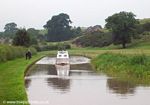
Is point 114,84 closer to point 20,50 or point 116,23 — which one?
point 20,50

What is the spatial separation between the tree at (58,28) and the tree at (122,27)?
5557 cm

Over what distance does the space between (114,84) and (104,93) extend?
419cm

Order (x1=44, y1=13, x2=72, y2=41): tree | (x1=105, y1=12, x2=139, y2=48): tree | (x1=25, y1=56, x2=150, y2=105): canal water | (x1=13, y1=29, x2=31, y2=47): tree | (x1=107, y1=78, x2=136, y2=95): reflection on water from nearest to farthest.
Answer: (x1=25, y1=56, x2=150, y2=105): canal water < (x1=107, y1=78, x2=136, y2=95): reflection on water < (x1=13, y1=29, x2=31, y2=47): tree < (x1=105, y1=12, x2=139, y2=48): tree < (x1=44, y1=13, x2=72, y2=41): tree

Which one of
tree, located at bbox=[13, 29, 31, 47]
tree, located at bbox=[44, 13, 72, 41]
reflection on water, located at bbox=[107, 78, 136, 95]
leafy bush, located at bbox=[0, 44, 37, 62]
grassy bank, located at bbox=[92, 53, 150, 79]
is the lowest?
reflection on water, located at bbox=[107, 78, 136, 95]

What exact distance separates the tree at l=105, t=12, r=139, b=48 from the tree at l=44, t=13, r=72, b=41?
55.6 metres

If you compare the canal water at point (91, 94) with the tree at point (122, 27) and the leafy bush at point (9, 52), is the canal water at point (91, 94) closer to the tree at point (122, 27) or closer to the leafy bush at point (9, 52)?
the leafy bush at point (9, 52)

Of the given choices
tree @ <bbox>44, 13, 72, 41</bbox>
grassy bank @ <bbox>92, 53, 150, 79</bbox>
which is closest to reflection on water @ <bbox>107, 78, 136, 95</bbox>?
grassy bank @ <bbox>92, 53, 150, 79</bbox>

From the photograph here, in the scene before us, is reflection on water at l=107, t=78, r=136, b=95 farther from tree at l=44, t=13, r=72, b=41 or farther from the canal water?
tree at l=44, t=13, r=72, b=41

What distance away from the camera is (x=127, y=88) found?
2091cm

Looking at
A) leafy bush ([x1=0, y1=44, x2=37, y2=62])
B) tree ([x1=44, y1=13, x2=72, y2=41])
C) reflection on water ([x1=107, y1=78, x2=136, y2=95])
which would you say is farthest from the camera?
tree ([x1=44, y1=13, x2=72, y2=41])

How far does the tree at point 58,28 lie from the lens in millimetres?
156125

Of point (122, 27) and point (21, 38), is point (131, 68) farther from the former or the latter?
point (122, 27)

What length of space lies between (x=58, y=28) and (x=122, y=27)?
61.2 metres

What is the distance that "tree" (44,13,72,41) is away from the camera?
15612 centimetres
